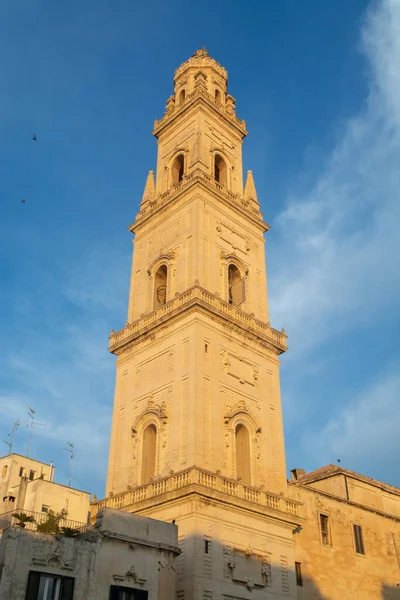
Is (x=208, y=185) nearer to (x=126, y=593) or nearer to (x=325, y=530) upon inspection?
(x=325, y=530)

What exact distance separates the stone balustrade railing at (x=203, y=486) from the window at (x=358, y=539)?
5.23 metres

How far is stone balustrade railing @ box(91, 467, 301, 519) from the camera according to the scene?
3005 cm

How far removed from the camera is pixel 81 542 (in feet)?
73.2

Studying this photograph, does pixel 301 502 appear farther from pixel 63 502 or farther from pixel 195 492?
pixel 63 502

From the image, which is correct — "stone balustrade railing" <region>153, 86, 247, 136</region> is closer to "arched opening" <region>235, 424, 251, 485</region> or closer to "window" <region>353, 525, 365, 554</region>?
"arched opening" <region>235, 424, 251, 485</region>

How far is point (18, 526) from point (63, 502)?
106ft

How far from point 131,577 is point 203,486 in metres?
6.78

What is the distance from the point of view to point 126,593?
76.0ft

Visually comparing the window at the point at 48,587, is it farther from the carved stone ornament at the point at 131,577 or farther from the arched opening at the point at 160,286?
the arched opening at the point at 160,286

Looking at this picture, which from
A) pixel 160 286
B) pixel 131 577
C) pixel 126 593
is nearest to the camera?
pixel 126 593

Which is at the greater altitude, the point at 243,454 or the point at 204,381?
the point at 204,381

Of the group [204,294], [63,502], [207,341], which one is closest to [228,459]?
[207,341]

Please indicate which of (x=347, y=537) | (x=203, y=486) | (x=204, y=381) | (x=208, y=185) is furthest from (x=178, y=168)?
(x=347, y=537)

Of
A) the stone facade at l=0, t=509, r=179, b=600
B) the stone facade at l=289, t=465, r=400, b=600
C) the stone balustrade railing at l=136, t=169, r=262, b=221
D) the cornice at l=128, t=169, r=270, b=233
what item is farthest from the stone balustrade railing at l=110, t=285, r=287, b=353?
the stone facade at l=0, t=509, r=179, b=600
